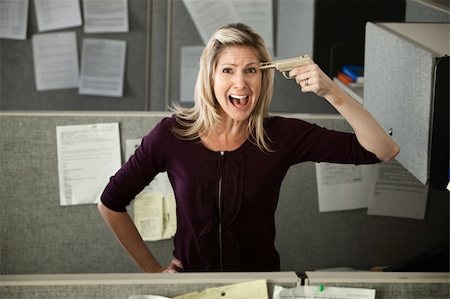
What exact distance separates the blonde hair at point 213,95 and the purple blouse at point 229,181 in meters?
0.02

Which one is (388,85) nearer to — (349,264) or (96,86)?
(349,264)

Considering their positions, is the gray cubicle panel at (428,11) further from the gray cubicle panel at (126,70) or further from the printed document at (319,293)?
the gray cubicle panel at (126,70)

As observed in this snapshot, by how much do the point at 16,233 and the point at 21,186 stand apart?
111 mm

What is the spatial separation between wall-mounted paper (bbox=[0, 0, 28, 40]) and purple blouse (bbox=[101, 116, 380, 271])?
142 centimetres

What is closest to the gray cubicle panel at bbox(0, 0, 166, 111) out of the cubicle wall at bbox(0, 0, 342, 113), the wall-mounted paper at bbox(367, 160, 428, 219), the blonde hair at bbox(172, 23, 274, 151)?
the cubicle wall at bbox(0, 0, 342, 113)

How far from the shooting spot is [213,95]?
5.80ft

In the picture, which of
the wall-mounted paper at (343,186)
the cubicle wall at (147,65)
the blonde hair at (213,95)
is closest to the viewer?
the blonde hair at (213,95)

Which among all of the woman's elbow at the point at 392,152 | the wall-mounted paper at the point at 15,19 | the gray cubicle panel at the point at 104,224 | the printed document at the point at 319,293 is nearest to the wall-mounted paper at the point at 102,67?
the wall-mounted paper at the point at 15,19

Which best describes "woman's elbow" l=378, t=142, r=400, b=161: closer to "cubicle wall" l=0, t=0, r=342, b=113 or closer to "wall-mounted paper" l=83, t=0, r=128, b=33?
"cubicle wall" l=0, t=0, r=342, b=113

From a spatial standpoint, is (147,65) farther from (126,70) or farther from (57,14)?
(57,14)

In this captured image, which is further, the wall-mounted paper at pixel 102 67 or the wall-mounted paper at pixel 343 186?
the wall-mounted paper at pixel 102 67

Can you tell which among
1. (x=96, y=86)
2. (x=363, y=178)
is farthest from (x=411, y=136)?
(x=96, y=86)

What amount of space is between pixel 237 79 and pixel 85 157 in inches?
18.7

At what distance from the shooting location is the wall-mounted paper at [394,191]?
209 cm
